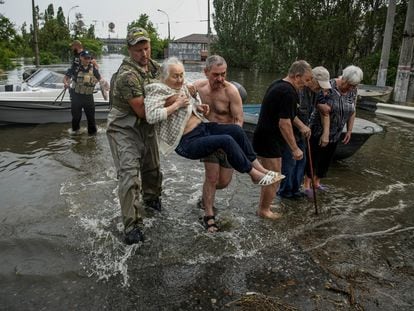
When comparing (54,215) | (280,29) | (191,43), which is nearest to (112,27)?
(191,43)

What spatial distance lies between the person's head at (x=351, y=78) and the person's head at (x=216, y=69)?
5.84 ft

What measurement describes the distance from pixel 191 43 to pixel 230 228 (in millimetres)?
80338

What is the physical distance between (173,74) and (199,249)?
1803 millimetres

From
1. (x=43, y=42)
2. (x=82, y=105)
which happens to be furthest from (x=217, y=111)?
(x=43, y=42)

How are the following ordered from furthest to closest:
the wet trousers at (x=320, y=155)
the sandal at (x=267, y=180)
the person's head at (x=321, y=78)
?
1. the wet trousers at (x=320, y=155)
2. the person's head at (x=321, y=78)
3. the sandal at (x=267, y=180)

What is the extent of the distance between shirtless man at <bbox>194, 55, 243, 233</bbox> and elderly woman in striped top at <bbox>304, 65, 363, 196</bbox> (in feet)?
4.70

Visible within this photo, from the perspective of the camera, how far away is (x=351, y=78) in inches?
195

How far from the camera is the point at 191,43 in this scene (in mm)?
81188

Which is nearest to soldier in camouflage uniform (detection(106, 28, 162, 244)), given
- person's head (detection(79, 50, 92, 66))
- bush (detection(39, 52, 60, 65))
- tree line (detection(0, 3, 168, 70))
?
person's head (detection(79, 50, 92, 66))

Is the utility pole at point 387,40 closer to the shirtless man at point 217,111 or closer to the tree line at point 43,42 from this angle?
the shirtless man at point 217,111

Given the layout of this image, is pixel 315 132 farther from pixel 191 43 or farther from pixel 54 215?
pixel 191 43

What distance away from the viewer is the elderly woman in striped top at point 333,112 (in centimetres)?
506

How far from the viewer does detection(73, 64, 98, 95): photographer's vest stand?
8.67m

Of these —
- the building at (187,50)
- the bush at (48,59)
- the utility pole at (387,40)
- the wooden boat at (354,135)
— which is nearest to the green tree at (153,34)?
the building at (187,50)
